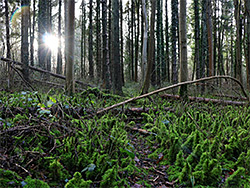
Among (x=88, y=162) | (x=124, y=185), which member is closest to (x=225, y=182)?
(x=124, y=185)

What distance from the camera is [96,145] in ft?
8.74

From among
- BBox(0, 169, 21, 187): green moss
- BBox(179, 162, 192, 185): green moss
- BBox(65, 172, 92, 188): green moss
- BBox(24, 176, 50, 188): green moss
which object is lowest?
BBox(179, 162, 192, 185): green moss

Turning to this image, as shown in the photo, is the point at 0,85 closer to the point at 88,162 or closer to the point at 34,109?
the point at 34,109

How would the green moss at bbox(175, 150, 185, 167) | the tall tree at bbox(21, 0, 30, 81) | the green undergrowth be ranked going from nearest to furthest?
the green undergrowth, the green moss at bbox(175, 150, 185, 167), the tall tree at bbox(21, 0, 30, 81)

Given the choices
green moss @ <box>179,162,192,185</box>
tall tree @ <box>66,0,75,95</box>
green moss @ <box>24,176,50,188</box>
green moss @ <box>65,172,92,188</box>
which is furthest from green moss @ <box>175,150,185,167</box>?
tall tree @ <box>66,0,75,95</box>

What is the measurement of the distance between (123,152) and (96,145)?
1.30 ft

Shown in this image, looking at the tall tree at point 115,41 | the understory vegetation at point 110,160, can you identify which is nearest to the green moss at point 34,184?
the understory vegetation at point 110,160

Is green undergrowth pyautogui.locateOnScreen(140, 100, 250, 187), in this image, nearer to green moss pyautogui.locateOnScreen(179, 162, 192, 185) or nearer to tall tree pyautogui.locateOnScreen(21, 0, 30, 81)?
green moss pyautogui.locateOnScreen(179, 162, 192, 185)

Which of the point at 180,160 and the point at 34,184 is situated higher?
the point at 34,184

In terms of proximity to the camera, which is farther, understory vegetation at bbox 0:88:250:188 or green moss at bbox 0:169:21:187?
understory vegetation at bbox 0:88:250:188

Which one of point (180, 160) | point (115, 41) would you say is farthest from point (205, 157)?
point (115, 41)

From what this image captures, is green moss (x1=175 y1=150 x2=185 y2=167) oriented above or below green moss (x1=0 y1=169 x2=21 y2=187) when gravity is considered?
below

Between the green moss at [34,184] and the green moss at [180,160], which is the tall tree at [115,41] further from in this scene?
the green moss at [34,184]

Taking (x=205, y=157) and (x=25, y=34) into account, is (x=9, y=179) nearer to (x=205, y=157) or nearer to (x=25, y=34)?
(x=205, y=157)
